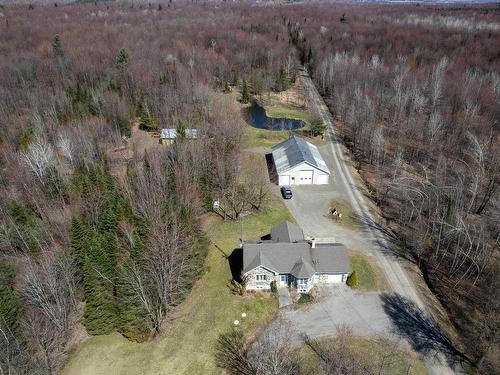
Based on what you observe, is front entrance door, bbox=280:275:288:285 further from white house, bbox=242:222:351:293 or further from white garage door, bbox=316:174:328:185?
white garage door, bbox=316:174:328:185

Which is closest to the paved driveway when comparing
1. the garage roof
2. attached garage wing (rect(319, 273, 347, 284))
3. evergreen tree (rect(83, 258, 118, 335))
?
attached garage wing (rect(319, 273, 347, 284))

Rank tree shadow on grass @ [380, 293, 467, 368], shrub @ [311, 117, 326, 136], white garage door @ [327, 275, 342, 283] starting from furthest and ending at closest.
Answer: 1. shrub @ [311, 117, 326, 136]
2. white garage door @ [327, 275, 342, 283]
3. tree shadow on grass @ [380, 293, 467, 368]

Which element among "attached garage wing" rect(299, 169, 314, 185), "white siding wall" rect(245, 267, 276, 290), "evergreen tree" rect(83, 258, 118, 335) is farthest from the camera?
"attached garage wing" rect(299, 169, 314, 185)

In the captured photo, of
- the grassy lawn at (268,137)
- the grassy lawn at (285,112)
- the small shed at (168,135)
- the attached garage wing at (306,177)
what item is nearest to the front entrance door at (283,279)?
the attached garage wing at (306,177)

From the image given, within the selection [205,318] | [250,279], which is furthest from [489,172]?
[205,318]

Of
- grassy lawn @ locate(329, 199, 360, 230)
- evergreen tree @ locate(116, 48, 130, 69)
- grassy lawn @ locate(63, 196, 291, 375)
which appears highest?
evergreen tree @ locate(116, 48, 130, 69)

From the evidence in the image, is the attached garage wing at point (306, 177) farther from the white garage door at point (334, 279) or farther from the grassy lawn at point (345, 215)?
the white garage door at point (334, 279)

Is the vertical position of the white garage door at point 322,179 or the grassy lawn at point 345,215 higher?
the white garage door at point 322,179

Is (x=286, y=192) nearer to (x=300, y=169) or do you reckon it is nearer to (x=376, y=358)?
(x=300, y=169)
